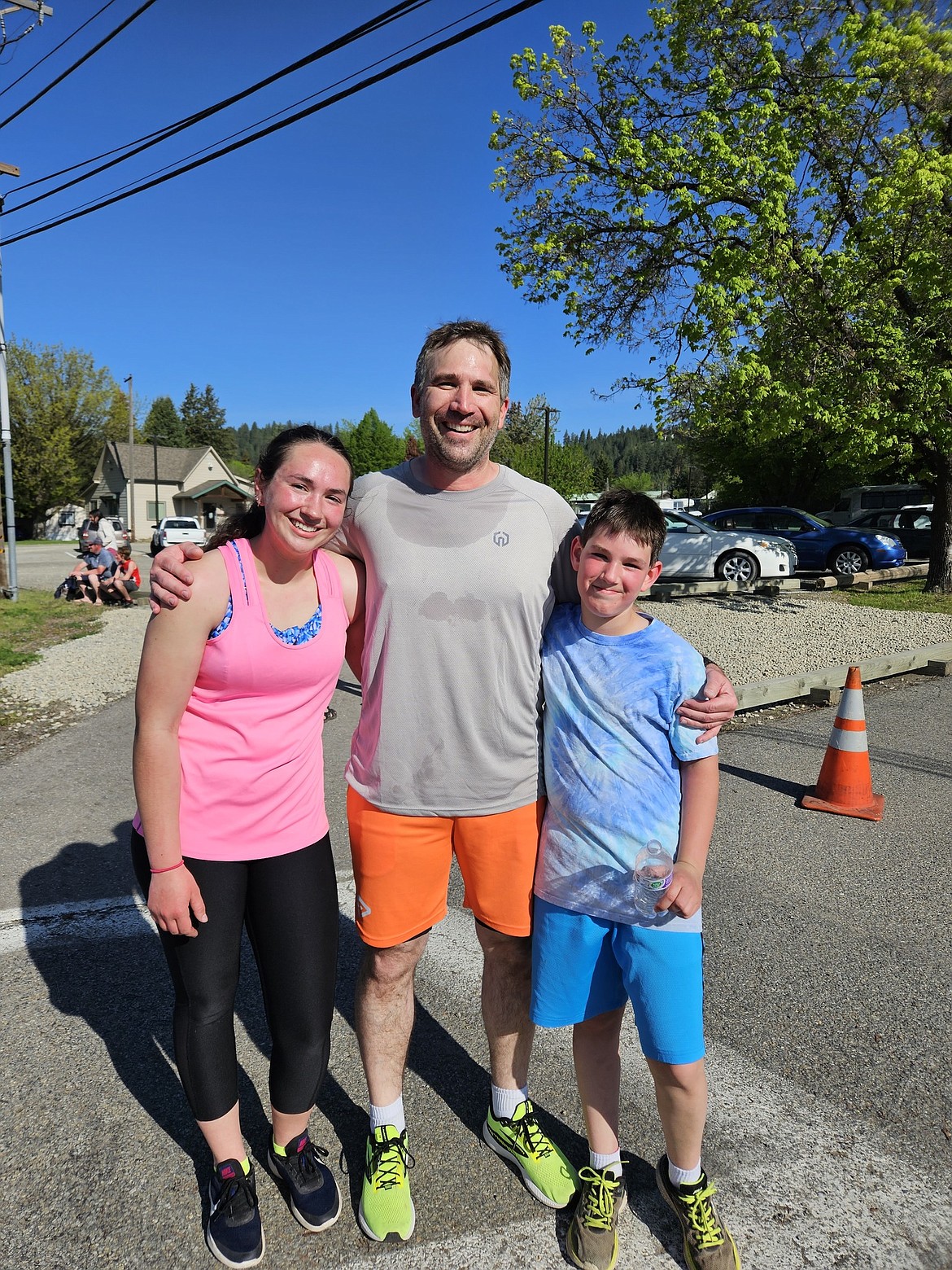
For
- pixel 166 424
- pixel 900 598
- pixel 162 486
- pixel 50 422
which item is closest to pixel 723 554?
pixel 900 598

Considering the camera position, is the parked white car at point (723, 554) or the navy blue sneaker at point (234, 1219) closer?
the navy blue sneaker at point (234, 1219)

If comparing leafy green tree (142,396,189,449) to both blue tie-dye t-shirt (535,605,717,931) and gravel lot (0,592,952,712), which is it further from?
blue tie-dye t-shirt (535,605,717,931)

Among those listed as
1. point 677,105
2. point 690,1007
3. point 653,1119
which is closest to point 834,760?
point 653,1119

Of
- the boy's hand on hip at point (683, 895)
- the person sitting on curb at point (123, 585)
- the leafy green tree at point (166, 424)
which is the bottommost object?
the person sitting on curb at point (123, 585)

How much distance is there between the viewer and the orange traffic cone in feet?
17.1

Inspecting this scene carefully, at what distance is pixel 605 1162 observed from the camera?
216 centimetres

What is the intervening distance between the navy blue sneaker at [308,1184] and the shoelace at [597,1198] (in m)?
0.66

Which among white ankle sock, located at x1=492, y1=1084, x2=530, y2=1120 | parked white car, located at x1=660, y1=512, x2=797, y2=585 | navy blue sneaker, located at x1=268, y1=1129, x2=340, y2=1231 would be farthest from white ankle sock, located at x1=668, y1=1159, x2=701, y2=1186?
parked white car, located at x1=660, y1=512, x2=797, y2=585

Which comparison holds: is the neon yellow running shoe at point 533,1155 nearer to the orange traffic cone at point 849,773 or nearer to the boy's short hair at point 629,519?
the boy's short hair at point 629,519

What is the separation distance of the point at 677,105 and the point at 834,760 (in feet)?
40.8

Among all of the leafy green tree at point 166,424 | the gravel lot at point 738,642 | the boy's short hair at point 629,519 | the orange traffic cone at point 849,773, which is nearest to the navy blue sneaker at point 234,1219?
the boy's short hair at point 629,519

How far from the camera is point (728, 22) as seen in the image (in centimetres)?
1280

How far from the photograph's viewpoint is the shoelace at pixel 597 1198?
2.06 metres

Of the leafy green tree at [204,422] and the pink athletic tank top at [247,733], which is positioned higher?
the leafy green tree at [204,422]
